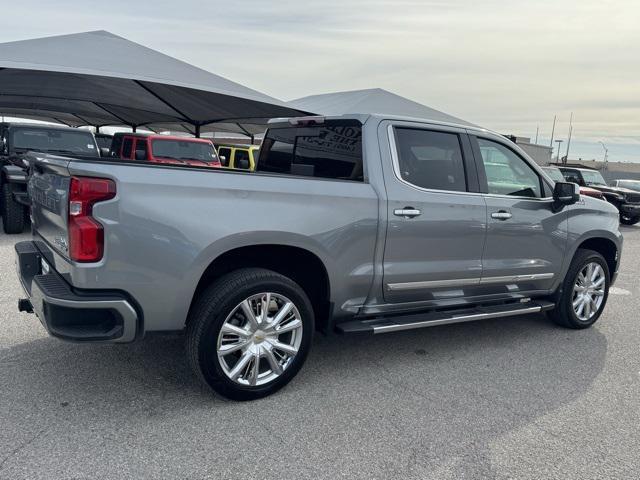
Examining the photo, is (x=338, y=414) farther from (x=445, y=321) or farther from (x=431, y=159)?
(x=431, y=159)

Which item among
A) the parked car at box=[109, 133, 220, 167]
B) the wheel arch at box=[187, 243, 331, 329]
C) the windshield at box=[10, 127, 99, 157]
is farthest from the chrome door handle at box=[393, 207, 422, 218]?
the parked car at box=[109, 133, 220, 167]

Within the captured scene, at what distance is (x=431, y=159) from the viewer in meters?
4.22

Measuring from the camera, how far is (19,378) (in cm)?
360

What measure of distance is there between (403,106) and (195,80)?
13.1 m

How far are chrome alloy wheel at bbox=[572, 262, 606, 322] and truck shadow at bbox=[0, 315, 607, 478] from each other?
61 centimetres

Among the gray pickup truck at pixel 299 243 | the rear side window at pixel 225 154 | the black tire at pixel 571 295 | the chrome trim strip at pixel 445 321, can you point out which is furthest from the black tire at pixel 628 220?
the chrome trim strip at pixel 445 321

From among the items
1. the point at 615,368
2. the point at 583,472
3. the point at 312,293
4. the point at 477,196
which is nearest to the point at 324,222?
the point at 312,293

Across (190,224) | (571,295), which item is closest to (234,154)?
(571,295)

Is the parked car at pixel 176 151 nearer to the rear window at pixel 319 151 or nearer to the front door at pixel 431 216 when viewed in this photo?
the rear window at pixel 319 151

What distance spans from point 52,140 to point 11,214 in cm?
209

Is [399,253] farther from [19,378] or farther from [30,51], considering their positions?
[30,51]

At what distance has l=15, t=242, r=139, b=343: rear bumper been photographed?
2910 millimetres

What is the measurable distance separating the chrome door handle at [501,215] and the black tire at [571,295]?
1189mm

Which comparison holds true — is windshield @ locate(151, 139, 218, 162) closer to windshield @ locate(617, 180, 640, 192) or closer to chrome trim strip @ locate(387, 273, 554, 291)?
chrome trim strip @ locate(387, 273, 554, 291)
